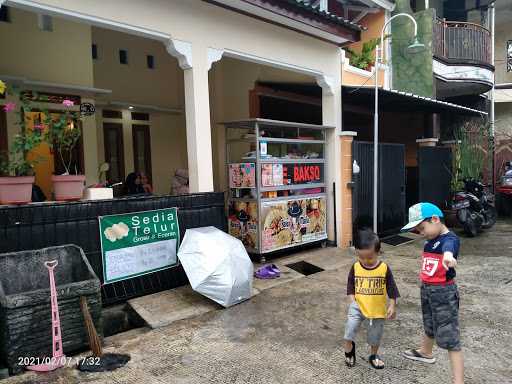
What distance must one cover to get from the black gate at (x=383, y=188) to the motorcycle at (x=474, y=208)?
125cm

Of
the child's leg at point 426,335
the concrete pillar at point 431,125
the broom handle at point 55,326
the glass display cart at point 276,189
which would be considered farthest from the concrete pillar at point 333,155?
the concrete pillar at point 431,125

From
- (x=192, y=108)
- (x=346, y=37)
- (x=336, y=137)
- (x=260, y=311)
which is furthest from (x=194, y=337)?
(x=346, y=37)

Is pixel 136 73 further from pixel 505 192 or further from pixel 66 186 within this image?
pixel 505 192

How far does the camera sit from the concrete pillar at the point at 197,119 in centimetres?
541

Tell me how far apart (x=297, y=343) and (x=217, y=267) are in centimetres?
128

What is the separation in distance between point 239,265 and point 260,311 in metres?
0.58

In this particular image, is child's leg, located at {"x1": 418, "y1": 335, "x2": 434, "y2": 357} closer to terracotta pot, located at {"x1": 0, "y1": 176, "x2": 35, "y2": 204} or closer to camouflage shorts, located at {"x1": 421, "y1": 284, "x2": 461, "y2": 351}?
camouflage shorts, located at {"x1": 421, "y1": 284, "x2": 461, "y2": 351}

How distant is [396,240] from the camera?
8.71 metres

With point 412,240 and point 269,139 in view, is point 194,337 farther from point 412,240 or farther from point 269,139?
point 412,240

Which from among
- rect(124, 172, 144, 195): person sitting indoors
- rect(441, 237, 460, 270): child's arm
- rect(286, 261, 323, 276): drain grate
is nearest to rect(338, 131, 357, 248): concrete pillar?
rect(286, 261, 323, 276): drain grate

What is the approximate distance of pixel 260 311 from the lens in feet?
15.3

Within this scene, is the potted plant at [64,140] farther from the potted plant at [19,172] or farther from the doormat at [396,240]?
the doormat at [396,240]

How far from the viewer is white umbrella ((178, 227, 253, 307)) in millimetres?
4648

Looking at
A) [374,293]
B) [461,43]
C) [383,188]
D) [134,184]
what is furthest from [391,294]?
[461,43]
